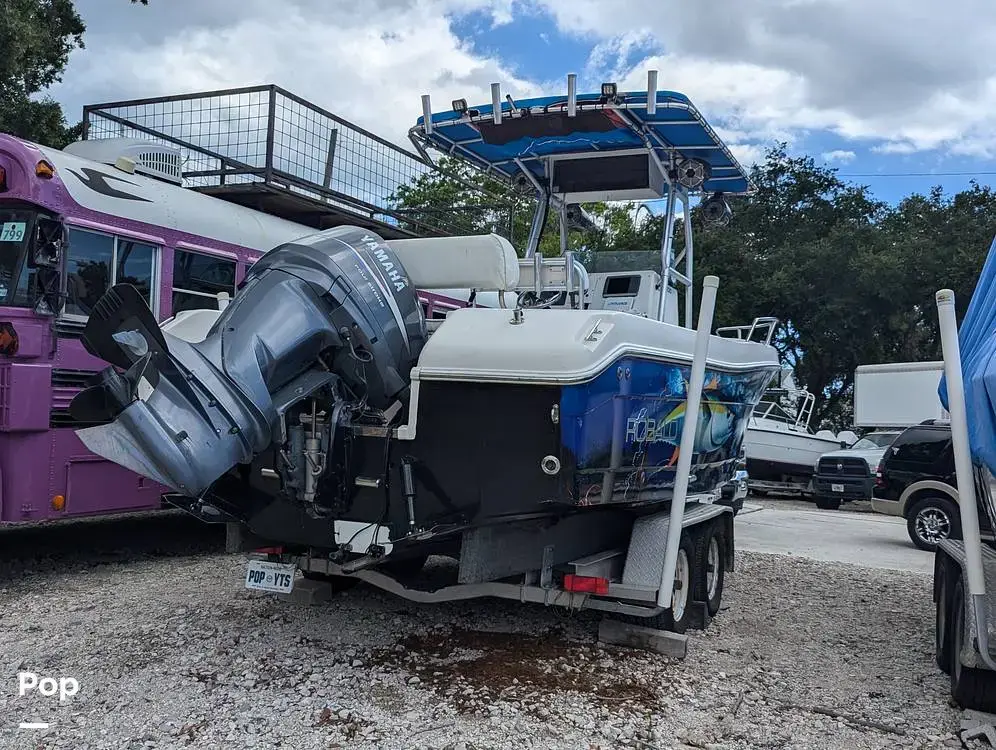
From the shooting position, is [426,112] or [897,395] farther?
[897,395]

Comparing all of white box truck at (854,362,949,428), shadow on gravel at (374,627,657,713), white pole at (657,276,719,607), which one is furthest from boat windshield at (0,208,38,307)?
white box truck at (854,362,949,428)

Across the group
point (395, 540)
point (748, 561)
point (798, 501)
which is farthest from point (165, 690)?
point (798, 501)

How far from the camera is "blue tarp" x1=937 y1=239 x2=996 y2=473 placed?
11.9 feet

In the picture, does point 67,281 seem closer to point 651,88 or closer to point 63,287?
point 63,287

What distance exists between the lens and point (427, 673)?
4711 mm

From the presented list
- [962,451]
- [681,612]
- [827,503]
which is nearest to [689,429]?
[962,451]

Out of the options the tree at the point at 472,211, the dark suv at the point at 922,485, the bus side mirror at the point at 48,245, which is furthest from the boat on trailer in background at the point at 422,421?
the dark suv at the point at 922,485

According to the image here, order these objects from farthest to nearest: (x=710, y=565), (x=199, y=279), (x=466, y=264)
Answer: (x=199, y=279) < (x=710, y=565) < (x=466, y=264)

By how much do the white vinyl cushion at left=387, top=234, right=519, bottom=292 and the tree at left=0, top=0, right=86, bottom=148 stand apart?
1288cm

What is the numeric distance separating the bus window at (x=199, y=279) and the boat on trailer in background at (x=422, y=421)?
7.90 feet

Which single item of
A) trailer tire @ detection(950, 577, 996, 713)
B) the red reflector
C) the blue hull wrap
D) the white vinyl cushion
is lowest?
trailer tire @ detection(950, 577, 996, 713)

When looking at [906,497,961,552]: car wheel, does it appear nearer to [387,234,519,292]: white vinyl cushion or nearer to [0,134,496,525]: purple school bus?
[387,234,519,292]: white vinyl cushion

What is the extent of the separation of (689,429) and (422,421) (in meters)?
1.40

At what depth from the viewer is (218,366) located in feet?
12.9
